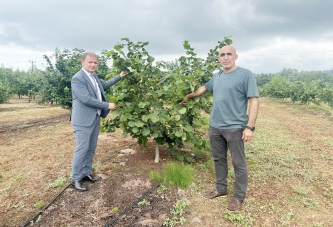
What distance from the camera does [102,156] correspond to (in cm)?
523

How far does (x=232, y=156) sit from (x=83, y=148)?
7.08 ft

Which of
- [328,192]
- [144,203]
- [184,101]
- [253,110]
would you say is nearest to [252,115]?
[253,110]

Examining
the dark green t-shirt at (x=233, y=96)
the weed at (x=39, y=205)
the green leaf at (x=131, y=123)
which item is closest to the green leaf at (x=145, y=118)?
the green leaf at (x=131, y=123)

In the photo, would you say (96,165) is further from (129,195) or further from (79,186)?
(129,195)

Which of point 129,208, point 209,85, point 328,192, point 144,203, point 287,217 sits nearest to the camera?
point 287,217

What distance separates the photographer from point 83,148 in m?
3.62

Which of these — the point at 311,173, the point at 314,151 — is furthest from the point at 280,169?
the point at 314,151

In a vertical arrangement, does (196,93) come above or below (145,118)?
above

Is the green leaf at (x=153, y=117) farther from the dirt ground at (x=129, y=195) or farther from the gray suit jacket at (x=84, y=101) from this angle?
the dirt ground at (x=129, y=195)

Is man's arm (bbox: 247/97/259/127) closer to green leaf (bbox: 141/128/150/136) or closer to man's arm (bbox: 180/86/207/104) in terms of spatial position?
man's arm (bbox: 180/86/207/104)

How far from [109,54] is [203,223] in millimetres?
2707

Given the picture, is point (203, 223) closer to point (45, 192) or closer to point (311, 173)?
point (45, 192)

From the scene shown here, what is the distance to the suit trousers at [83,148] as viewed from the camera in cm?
360

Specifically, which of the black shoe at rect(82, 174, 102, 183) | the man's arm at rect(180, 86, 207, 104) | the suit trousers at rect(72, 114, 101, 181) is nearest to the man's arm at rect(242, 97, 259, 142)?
the man's arm at rect(180, 86, 207, 104)
